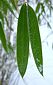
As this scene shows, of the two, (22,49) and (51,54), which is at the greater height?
(22,49)

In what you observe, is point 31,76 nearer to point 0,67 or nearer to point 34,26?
point 0,67

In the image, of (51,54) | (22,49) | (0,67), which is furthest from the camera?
(51,54)

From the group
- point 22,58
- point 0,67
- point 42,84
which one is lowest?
point 42,84

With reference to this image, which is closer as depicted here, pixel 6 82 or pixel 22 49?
pixel 22 49

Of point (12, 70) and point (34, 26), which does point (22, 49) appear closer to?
point (34, 26)

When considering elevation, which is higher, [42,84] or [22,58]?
[22,58]

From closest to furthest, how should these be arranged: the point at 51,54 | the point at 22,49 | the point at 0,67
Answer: the point at 22,49, the point at 0,67, the point at 51,54

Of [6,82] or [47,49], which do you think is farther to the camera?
[47,49]

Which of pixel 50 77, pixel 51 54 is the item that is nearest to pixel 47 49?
pixel 51 54

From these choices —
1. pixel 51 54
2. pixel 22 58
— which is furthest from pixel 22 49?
pixel 51 54
